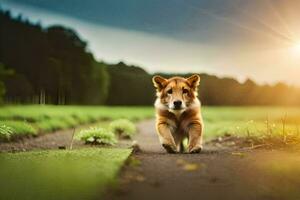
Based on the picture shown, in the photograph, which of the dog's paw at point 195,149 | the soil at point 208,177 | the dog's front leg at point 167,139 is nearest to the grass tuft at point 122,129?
the dog's front leg at point 167,139

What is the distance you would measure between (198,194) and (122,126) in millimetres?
10950

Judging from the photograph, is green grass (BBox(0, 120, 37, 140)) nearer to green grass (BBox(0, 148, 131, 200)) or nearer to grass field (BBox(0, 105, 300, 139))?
grass field (BBox(0, 105, 300, 139))

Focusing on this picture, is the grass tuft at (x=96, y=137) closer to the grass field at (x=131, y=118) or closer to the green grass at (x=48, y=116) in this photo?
the grass field at (x=131, y=118)

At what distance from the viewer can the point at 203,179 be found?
31.7ft

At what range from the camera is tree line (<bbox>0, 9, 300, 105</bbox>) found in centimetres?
2317

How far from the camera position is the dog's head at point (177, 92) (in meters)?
12.6

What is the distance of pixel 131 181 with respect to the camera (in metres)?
9.33

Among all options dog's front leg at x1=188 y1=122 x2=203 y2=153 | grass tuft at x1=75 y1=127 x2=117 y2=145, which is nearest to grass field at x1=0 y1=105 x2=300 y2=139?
dog's front leg at x1=188 y1=122 x2=203 y2=153

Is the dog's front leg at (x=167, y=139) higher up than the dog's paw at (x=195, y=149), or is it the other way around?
the dog's front leg at (x=167, y=139)

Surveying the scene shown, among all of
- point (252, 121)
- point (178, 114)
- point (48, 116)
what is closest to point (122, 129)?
point (48, 116)

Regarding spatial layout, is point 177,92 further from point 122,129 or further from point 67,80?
point 67,80

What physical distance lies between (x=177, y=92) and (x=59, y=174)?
3902 mm

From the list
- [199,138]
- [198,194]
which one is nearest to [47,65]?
[199,138]

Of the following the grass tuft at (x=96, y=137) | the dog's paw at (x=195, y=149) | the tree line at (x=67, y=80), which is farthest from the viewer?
the tree line at (x=67, y=80)
